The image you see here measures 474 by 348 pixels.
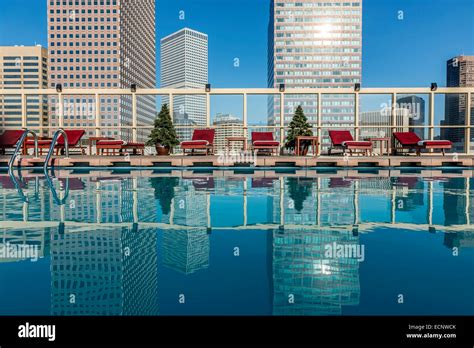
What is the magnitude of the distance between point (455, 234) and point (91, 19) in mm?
108000

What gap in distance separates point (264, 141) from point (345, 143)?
215cm

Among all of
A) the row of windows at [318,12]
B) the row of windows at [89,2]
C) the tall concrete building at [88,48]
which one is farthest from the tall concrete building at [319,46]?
the row of windows at [89,2]

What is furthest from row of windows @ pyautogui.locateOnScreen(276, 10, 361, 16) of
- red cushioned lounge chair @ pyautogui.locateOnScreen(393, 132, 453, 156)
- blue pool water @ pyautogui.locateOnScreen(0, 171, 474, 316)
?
blue pool water @ pyautogui.locateOnScreen(0, 171, 474, 316)

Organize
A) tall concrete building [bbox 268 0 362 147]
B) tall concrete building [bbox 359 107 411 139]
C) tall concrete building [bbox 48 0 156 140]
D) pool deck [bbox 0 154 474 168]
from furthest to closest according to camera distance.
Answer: tall concrete building [bbox 268 0 362 147], tall concrete building [bbox 48 0 156 140], tall concrete building [bbox 359 107 411 139], pool deck [bbox 0 154 474 168]

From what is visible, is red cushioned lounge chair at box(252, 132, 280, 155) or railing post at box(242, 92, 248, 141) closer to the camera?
red cushioned lounge chair at box(252, 132, 280, 155)

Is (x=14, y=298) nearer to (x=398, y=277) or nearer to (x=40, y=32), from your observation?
(x=398, y=277)

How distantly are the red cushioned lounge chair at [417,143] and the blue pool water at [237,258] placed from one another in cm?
624

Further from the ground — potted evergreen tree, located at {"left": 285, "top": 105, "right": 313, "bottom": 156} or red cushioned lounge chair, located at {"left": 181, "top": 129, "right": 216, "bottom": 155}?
potted evergreen tree, located at {"left": 285, "top": 105, "right": 313, "bottom": 156}

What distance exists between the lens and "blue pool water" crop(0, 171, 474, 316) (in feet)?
4.49

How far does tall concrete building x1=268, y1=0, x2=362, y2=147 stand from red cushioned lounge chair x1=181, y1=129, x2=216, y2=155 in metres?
90.5

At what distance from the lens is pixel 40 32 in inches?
4218

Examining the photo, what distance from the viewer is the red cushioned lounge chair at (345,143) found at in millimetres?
9375

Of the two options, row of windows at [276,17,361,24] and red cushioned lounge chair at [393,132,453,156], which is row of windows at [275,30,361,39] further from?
red cushioned lounge chair at [393,132,453,156]
